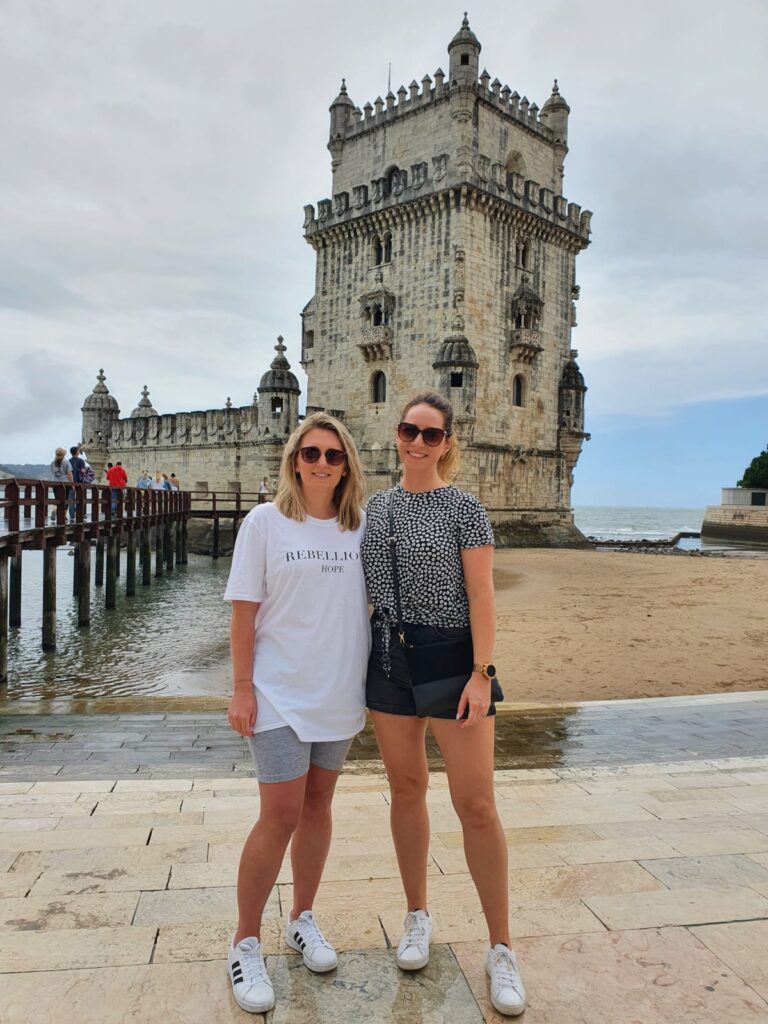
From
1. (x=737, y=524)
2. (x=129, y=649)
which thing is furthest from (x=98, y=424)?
(x=737, y=524)

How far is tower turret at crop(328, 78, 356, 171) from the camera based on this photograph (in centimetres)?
3125

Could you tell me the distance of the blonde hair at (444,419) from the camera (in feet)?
10.0

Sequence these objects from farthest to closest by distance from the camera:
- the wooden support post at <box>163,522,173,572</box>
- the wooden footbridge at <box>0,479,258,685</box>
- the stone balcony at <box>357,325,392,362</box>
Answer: the stone balcony at <box>357,325,392,362</box>, the wooden support post at <box>163,522,173,572</box>, the wooden footbridge at <box>0,479,258,685</box>

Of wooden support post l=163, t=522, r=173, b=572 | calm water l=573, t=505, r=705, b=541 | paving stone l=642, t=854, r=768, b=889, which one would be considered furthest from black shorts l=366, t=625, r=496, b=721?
calm water l=573, t=505, r=705, b=541

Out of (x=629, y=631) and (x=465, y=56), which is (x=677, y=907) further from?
(x=465, y=56)

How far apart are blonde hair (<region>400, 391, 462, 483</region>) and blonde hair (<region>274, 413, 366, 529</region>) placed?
0.28m

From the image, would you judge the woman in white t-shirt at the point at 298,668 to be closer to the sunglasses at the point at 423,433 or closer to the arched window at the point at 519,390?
the sunglasses at the point at 423,433

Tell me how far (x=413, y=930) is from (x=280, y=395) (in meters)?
29.6

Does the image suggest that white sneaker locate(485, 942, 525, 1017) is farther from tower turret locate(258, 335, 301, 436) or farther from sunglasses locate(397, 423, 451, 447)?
tower turret locate(258, 335, 301, 436)

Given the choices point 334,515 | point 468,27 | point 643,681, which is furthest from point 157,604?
point 468,27

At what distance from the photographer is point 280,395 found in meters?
31.4

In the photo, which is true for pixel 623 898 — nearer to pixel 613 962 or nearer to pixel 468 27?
pixel 613 962

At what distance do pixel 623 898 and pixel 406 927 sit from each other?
99 cm

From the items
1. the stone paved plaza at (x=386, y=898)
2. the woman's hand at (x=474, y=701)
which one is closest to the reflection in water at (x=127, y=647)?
the stone paved plaza at (x=386, y=898)
